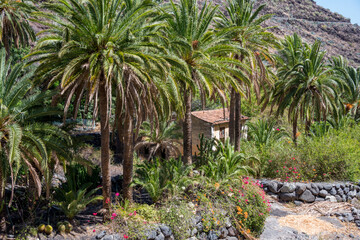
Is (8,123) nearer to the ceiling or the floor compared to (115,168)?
nearer to the ceiling

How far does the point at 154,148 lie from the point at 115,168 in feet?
7.93

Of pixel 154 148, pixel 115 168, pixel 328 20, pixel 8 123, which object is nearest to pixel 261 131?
pixel 154 148

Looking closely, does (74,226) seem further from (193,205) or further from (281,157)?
(281,157)

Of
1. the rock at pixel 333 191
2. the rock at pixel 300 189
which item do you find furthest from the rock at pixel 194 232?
the rock at pixel 333 191

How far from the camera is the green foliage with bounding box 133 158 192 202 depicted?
10.3 meters

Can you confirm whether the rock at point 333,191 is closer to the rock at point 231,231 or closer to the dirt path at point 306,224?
the dirt path at point 306,224

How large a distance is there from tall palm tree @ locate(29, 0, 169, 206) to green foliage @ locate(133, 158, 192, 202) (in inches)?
62.8

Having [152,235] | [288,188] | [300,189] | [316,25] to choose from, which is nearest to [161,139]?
[288,188]

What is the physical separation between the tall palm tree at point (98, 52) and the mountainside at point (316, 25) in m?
52.7

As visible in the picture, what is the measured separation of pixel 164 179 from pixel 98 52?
4.79 m

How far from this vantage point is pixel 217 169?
39.3 feet

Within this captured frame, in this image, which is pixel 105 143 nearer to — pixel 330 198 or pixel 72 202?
pixel 72 202

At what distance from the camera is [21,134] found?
24.5ft

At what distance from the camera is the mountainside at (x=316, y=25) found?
199 feet
